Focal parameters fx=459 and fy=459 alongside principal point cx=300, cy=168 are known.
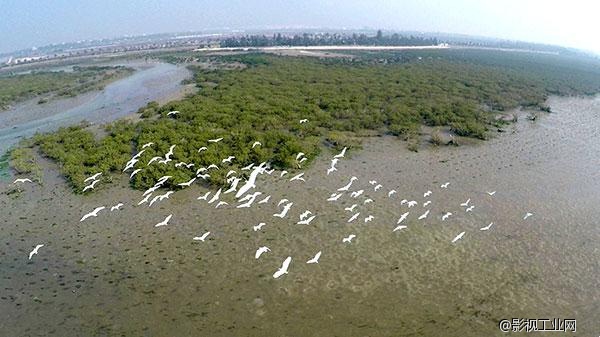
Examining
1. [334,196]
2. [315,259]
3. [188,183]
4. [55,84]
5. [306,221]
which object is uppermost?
[315,259]

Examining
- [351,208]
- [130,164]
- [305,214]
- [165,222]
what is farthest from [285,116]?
[165,222]

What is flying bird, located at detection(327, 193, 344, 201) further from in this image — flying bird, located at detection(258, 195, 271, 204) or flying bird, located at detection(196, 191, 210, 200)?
flying bird, located at detection(196, 191, 210, 200)

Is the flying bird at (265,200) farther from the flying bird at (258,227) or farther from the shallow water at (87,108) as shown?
the shallow water at (87,108)

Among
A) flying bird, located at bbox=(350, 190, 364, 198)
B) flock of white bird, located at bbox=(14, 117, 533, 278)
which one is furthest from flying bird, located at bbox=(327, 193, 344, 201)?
flying bird, located at bbox=(350, 190, 364, 198)

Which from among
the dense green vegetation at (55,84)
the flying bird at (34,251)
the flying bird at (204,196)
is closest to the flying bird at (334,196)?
the flying bird at (204,196)

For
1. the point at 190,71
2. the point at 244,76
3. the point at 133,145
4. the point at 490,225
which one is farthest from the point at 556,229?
the point at 190,71

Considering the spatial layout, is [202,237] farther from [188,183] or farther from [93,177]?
[93,177]

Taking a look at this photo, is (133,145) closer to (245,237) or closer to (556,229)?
(245,237)
